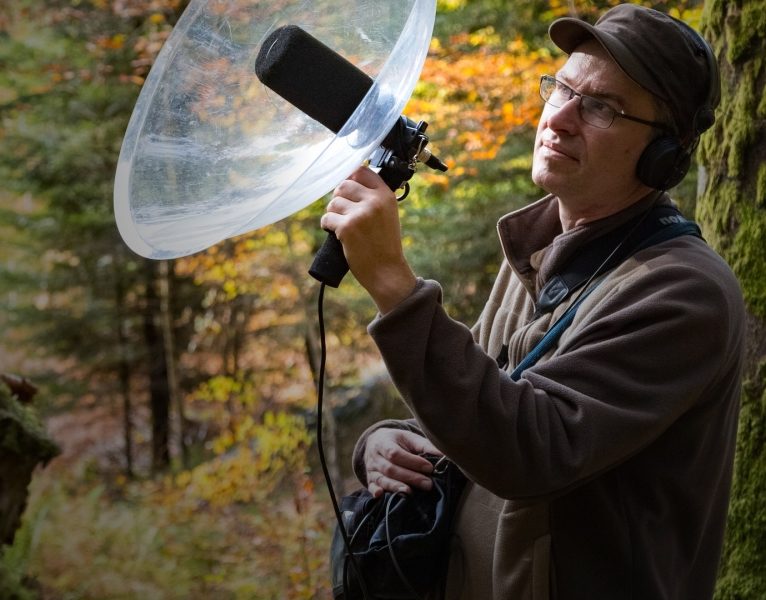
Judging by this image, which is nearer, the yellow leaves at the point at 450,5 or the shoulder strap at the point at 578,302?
the shoulder strap at the point at 578,302

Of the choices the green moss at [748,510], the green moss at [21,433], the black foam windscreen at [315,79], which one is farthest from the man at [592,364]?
the green moss at [21,433]

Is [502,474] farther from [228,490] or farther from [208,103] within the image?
[228,490]

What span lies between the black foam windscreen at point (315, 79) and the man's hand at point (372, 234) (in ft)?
0.36

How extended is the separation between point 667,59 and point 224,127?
828mm

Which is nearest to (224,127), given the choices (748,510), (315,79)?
(315,79)

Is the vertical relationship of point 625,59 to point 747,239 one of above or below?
above

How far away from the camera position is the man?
1.18 metres

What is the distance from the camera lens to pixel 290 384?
7.75 meters

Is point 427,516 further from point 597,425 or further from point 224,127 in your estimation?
point 224,127

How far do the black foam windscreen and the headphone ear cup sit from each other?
578 millimetres

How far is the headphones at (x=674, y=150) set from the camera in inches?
56.7

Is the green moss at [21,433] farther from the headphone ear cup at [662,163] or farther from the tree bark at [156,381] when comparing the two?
the tree bark at [156,381]

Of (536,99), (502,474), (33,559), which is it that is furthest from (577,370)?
(33,559)

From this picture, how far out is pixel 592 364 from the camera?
1228 mm
